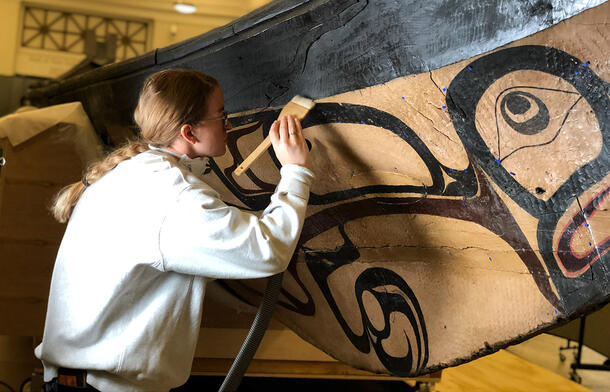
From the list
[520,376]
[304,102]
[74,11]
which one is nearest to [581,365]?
[520,376]

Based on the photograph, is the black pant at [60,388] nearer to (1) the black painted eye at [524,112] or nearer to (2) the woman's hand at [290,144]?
(2) the woman's hand at [290,144]

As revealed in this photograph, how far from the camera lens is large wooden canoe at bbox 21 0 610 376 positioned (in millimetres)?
969

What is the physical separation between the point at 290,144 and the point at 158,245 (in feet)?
1.07

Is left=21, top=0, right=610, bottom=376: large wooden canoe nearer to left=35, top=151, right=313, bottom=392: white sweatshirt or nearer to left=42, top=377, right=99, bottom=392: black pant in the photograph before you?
left=35, top=151, right=313, bottom=392: white sweatshirt

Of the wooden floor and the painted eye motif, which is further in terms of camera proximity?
the wooden floor

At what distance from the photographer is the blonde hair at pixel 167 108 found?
1208 millimetres

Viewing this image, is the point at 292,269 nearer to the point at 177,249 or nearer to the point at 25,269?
the point at 177,249

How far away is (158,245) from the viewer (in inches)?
41.8

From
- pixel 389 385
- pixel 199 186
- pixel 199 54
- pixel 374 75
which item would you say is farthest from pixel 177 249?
pixel 389 385

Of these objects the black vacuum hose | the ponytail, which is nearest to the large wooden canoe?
the black vacuum hose

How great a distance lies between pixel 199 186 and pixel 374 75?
0.42m

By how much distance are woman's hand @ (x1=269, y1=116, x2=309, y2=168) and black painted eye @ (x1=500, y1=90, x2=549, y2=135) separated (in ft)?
1.25

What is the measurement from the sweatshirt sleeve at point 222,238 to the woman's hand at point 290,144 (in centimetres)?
12

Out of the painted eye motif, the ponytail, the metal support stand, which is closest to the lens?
the painted eye motif
